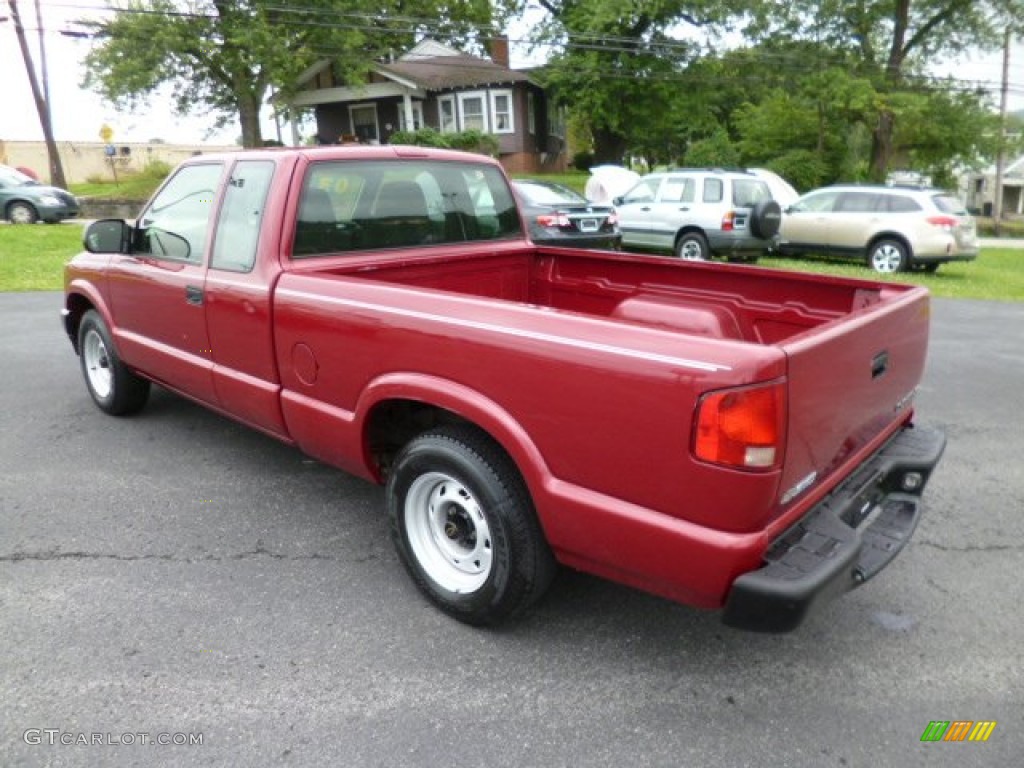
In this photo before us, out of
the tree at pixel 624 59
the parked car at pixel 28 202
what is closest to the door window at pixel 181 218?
the parked car at pixel 28 202

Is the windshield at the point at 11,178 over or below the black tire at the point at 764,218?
over

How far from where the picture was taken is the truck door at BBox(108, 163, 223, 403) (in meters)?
3.97

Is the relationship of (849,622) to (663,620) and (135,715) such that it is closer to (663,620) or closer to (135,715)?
(663,620)

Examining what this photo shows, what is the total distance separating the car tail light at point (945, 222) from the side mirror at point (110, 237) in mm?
13185

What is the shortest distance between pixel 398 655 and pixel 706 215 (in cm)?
1246

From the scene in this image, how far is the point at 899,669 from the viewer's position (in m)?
2.69

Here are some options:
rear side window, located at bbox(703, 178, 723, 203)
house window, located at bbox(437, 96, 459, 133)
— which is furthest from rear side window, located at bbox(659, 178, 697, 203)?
house window, located at bbox(437, 96, 459, 133)

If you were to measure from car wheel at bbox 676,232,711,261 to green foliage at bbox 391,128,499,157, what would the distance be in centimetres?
1464

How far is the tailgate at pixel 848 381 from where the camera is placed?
7.24 ft

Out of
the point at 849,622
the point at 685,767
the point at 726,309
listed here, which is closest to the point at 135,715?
the point at 685,767

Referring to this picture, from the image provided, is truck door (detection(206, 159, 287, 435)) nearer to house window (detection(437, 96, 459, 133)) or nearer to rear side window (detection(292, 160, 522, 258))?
rear side window (detection(292, 160, 522, 258))

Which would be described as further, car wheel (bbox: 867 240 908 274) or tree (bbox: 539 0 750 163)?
tree (bbox: 539 0 750 163)

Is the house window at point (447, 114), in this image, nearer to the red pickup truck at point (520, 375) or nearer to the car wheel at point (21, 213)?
the car wheel at point (21, 213)

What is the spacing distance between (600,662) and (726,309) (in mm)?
1765
